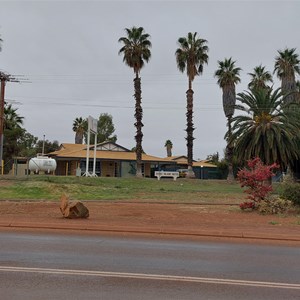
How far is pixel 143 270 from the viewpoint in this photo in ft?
24.4

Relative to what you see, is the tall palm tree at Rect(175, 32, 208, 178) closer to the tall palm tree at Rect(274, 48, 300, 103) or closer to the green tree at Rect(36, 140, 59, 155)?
the tall palm tree at Rect(274, 48, 300, 103)

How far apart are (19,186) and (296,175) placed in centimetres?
2625

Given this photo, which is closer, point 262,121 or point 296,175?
point 262,121

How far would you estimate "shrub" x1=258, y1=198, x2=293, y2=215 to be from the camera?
1834cm

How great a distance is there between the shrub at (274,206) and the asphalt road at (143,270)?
7.63 m

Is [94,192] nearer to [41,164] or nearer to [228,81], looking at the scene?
[41,164]

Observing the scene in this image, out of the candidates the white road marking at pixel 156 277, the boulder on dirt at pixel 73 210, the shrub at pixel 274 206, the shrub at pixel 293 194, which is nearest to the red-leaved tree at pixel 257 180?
the shrub at pixel 274 206

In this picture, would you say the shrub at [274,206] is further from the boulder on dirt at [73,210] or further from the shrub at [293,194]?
the boulder on dirt at [73,210]

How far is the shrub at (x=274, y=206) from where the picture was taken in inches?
722

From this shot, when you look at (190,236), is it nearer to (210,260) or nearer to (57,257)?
(210,260)

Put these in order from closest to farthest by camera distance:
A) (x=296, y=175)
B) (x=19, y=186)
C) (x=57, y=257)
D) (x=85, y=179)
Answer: (x=57, y=257)
(x=19, y=186)
(x=85, y=179)
(x=296, y=175)

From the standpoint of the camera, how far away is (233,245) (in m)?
10.9

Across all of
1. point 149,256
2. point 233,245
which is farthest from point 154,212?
point 149,256

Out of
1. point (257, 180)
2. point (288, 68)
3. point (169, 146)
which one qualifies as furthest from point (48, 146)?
point (257, 180)
